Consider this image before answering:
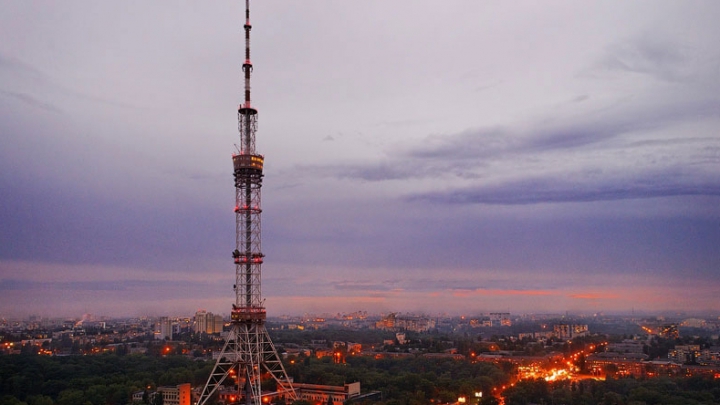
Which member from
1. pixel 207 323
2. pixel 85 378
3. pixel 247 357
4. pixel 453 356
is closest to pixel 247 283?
pixel 247 357

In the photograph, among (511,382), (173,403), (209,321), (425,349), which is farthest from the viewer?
(209,321)

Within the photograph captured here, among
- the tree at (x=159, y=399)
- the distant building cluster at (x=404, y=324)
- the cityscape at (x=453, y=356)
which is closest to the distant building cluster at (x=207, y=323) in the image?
the cityscape at (x=453, y=356)

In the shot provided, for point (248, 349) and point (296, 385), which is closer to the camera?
point (248, 349)

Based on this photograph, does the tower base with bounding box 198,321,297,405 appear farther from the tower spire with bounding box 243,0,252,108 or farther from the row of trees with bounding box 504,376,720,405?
the row of trees with bounding box 504,376,720,405

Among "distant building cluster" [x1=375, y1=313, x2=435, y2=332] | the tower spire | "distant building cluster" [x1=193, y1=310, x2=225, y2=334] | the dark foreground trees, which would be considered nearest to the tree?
the dark foreground trees

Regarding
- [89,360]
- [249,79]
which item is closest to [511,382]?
[249,79]

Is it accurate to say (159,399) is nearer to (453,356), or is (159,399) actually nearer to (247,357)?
(247,357)

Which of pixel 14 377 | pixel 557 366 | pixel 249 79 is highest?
pixel 249 79

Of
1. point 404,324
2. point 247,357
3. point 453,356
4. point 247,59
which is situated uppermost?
point 247,59

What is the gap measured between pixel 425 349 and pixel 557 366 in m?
14.1

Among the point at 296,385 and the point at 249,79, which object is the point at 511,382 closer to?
the point at 296,385

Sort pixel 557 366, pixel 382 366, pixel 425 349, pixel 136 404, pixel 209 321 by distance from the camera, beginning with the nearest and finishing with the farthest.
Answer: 1. pixel 136 404
2. pixel 382 366
3. pixel 557 366
4. pixel 425 349
5. pixel 209 321

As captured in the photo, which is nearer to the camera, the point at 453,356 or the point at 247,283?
the point at 247,283

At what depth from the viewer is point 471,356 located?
59.1 metres
